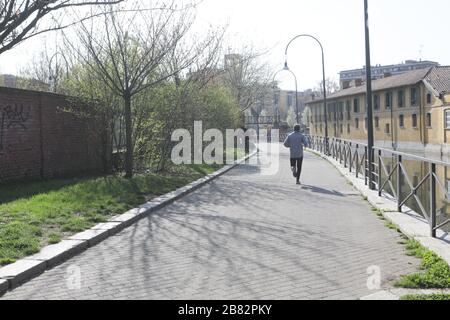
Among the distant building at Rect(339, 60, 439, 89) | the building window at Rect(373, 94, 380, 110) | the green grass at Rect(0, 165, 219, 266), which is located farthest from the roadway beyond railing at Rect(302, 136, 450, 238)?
the distant building at Rect(339, 60, 439, 89)

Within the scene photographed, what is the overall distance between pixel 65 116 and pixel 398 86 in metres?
43.3

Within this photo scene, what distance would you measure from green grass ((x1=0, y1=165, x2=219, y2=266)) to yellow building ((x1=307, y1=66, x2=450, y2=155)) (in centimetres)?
3364

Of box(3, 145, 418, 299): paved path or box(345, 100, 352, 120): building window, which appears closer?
box(3, 145, 418, 299): paved path

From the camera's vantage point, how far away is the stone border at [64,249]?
4.89 metres

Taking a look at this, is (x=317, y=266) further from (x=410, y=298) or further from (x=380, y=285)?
(x=410, y=298)

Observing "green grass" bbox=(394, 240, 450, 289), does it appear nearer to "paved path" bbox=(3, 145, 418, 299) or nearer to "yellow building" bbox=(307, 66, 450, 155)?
"paved path" bbox=(3, 145, 418, 299)

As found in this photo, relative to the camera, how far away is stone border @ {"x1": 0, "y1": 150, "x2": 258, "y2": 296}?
489cm

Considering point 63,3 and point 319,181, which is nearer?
point 63,3

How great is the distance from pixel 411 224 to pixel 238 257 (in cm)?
306

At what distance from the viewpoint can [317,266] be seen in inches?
212

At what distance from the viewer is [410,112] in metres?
48.8

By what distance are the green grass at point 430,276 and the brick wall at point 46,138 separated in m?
9.09

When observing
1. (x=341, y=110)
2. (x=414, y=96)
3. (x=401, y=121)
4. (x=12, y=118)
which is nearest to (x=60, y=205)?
(x=12, y=118)

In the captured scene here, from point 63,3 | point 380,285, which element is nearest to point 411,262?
point 380,285
